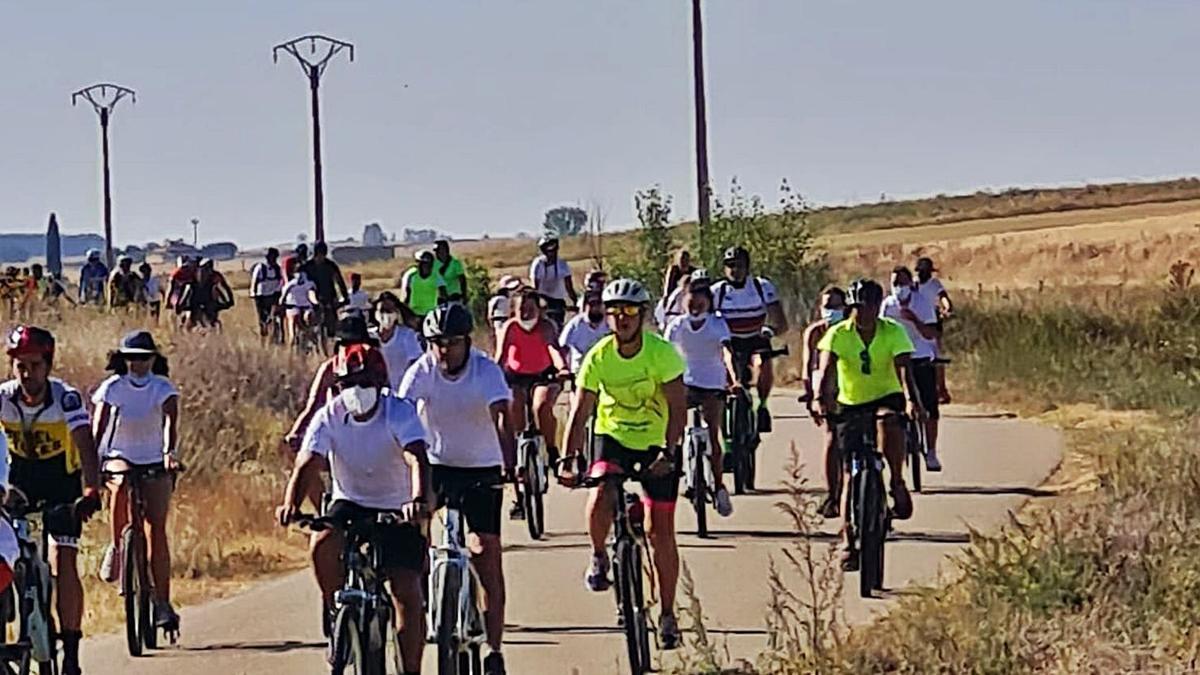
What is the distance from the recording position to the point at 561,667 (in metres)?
11.2

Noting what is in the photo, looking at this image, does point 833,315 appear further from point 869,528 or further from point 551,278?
point 551,278

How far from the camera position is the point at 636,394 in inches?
440

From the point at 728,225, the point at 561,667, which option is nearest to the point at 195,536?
the point at 561,667

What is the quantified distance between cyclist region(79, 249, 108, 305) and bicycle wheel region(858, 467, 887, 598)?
23.1 m

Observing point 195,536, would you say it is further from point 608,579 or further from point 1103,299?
point 1103,299

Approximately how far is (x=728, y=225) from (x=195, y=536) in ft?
73.2

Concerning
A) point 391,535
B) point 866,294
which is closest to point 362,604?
point 391,535

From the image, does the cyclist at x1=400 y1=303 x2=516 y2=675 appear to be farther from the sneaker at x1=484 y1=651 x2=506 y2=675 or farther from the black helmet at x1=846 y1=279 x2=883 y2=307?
the black helmet at x1=846 y1=279 x2=883 y2=307

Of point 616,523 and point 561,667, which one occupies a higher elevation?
point 616,523

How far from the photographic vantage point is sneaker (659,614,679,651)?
11.1 m

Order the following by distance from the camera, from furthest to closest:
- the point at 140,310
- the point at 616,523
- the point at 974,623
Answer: the point at 140,310 < the point at 616,523 < the point at 974,623

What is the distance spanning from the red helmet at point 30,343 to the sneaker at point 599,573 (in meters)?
2.89

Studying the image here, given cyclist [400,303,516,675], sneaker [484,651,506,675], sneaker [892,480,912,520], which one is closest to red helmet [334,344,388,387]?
cyclist [400,303,516,675]

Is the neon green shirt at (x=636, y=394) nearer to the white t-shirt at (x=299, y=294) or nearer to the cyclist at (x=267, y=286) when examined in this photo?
the white t-shirt at (x=299, y=294)
